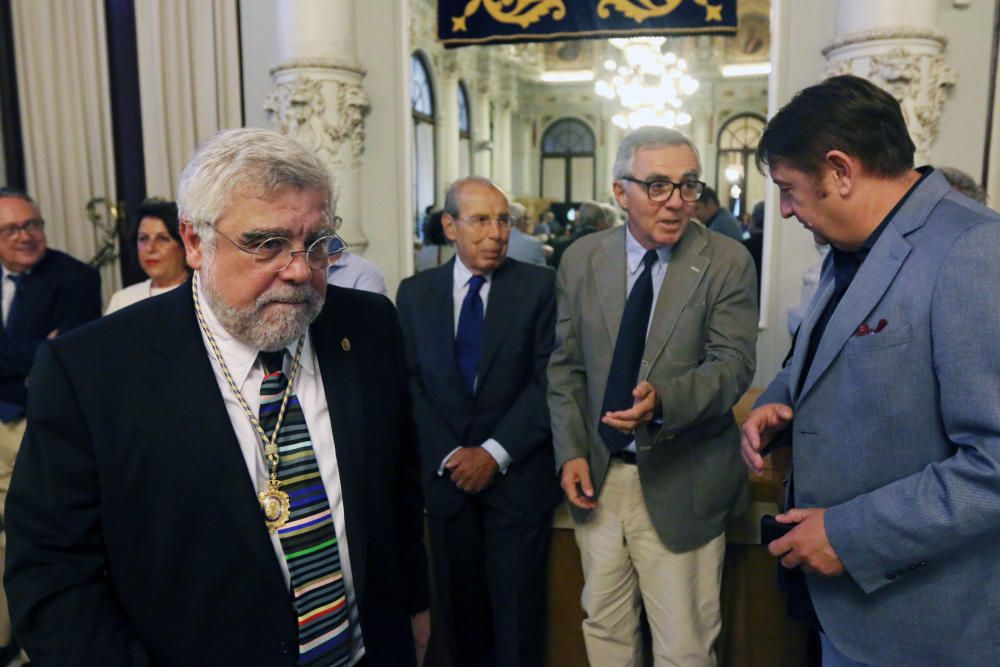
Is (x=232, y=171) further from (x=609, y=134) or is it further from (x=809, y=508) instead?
(x=609, y=134)

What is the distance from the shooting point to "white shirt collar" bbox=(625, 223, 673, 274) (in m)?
2.23

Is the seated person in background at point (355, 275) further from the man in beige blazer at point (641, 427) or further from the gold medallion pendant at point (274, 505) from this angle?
the gold medallion pendant at point (274, 505)

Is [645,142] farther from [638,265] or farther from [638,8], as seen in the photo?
[638,8]

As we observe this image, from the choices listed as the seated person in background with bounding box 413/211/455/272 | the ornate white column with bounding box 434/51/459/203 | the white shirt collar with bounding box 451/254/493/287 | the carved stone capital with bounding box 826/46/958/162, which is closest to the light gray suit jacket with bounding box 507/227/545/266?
the seated person in background with bounding box 413/211/455/272

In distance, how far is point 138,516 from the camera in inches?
49.8

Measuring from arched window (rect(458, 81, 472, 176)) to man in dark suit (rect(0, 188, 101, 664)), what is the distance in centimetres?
1202

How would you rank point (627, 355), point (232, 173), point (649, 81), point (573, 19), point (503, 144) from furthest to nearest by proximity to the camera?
1. point (503, 144)
2. point (649, 81)
3. point (573, 19)
4. point (627, 355)
5. point (232, 173)

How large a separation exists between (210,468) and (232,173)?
492 mm

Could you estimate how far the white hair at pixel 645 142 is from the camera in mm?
2184

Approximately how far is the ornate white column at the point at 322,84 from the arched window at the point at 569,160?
1562 cm

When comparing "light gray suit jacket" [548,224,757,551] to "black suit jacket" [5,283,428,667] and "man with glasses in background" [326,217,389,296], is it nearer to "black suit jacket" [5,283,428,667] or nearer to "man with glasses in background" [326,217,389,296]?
"black suit jacket" [5,283,428,667]

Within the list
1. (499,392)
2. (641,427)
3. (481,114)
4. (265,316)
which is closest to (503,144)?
(481,114)

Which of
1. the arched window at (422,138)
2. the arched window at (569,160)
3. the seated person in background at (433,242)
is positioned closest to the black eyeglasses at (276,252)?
the seated person in background at (433,242)

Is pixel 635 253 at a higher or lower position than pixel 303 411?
higher
